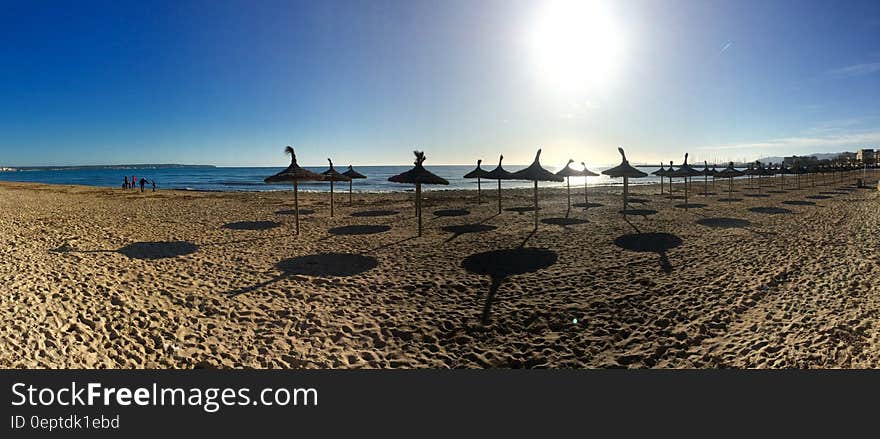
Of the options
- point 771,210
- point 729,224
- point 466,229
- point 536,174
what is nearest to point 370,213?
point 466,229

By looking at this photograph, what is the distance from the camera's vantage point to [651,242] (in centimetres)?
975

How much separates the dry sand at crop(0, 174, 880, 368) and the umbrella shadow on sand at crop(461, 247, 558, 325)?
67 mm

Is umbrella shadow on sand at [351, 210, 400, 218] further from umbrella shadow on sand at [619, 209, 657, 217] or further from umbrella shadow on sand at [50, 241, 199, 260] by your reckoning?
umbrella shadow on sand at [619, 209, 657, 217]

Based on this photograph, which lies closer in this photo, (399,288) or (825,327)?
(825,327)

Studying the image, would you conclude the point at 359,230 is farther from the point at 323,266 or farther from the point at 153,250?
the point at 153,250

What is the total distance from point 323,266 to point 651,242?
8.19 meters

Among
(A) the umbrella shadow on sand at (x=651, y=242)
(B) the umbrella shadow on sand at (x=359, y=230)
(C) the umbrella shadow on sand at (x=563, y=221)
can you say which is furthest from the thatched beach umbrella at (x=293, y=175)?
(A) the umbrella shadow on sand at (x=651, y=242)

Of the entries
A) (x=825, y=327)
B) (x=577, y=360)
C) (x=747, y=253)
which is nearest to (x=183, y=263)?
(x=577, y=360)

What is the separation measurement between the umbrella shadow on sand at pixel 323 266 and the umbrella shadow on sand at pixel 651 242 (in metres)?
6.18

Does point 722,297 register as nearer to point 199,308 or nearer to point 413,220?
point 199,308

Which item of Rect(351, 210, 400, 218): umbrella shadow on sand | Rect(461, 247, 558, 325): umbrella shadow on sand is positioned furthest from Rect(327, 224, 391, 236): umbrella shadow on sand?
Rect(461, 247, 558, 325): umbrella shadow on sand

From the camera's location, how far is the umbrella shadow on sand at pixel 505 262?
7.16 meters

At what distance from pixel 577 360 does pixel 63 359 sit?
5.50 meters

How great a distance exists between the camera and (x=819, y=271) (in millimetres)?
6992
